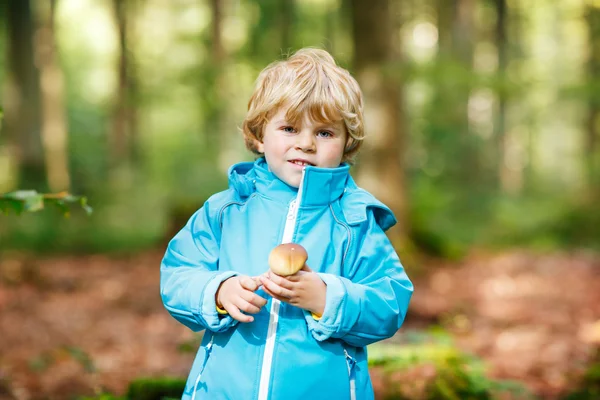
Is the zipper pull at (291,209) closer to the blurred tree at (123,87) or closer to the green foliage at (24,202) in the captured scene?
the green foliage at (24,202)

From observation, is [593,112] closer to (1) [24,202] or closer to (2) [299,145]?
(2) [299,145]

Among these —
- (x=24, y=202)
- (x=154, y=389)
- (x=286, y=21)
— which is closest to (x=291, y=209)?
(x=24, y=202)

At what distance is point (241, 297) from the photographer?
6.33ft

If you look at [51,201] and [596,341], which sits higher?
[51,201]

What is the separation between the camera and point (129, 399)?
354 cm

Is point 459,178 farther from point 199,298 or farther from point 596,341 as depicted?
point 199,298

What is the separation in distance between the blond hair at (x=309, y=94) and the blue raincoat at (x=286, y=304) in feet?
0.59

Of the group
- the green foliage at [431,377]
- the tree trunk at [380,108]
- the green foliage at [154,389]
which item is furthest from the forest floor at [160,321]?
the tree trunk at [380,108]

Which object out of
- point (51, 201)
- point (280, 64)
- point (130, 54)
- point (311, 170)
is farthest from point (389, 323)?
point (130, 54)

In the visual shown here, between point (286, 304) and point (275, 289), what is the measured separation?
210 millimetres

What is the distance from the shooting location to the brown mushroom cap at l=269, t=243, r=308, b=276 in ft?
6.03

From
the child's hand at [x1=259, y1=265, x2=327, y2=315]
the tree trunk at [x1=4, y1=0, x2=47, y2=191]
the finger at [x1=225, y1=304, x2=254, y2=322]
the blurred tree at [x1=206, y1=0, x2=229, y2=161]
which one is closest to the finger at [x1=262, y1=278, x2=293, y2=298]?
the child's hand at [x1=259, y1=265, x2=327, y2=315]

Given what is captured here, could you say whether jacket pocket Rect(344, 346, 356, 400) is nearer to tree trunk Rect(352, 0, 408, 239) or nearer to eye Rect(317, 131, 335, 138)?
Answer: eye Rect(317, 131, 335, 138)

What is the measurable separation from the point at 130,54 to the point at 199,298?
18.6 metres
